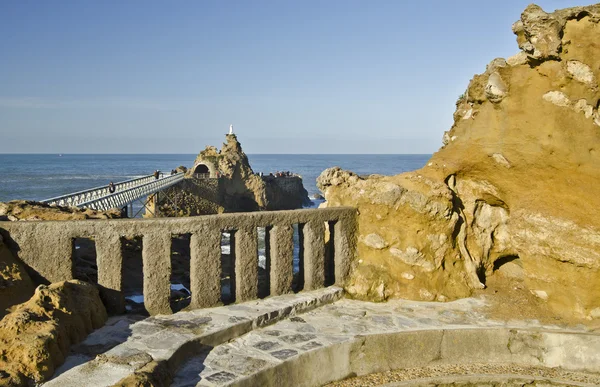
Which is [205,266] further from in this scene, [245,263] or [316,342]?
[316,342]

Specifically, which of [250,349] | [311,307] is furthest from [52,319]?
[311,307]

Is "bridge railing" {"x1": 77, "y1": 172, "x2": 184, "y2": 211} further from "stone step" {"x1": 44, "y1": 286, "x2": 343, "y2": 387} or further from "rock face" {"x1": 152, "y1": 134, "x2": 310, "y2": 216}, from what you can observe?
"stone step" {"x1": 44, "y1": 286, "x2": 343, "y2": 387}

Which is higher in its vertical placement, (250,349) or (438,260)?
(438,260)

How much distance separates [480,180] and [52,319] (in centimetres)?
862

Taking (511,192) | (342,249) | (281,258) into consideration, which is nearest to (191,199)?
(342,249)

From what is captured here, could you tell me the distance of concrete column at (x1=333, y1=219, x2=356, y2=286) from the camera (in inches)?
430

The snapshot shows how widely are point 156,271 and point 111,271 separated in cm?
74

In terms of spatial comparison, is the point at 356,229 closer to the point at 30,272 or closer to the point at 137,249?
the point at 30,272

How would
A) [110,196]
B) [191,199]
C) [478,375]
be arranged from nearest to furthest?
[478,375], [110,196], [191,199]

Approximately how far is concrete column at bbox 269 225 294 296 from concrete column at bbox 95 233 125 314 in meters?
2.87

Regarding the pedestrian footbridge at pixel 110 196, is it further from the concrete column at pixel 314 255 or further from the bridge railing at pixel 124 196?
the concrete column at pixel 314 255

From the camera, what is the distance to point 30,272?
8.59 metres

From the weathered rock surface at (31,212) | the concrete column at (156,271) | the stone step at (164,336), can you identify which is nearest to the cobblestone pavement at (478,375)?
the stone step at (164,336)

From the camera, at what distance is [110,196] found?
27891 millimetres
